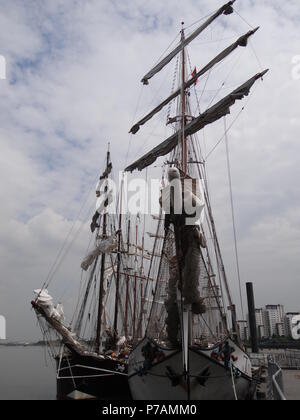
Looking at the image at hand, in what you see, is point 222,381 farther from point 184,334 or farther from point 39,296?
point 39,296

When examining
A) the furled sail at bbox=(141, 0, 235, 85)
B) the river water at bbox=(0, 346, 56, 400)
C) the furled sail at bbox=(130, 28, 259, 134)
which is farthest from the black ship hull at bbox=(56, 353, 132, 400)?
the furled sail at bbox=(141, 0, 235, 85)

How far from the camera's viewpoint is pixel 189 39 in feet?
73.6

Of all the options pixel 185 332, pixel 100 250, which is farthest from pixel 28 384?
pixel 185 332

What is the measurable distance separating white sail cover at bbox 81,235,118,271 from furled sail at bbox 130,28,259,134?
25.5 feet

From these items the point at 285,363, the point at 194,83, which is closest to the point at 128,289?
the point at 285,363

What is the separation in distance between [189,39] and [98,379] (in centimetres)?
2024

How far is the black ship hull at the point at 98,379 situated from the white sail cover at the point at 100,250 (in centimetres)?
772

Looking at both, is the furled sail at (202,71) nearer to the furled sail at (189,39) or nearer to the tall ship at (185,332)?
the furled sail at (189,39)

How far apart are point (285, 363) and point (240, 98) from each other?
797 inches

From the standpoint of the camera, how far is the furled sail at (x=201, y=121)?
18.1 metres

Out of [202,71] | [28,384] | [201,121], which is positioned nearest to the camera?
[201,121]

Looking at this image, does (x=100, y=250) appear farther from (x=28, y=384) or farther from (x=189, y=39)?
(x=28, y=384)

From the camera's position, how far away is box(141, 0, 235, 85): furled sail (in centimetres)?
2073
